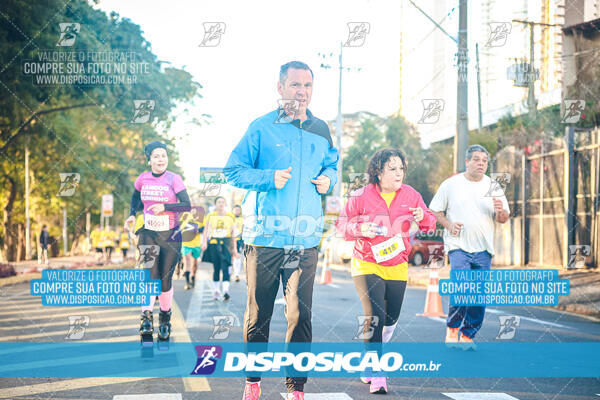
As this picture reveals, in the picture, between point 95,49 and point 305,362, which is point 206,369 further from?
point 95,49

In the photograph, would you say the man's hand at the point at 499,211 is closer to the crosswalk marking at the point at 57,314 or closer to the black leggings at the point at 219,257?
the crosswalk marking at the point at 57,314

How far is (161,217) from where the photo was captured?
7449 mm

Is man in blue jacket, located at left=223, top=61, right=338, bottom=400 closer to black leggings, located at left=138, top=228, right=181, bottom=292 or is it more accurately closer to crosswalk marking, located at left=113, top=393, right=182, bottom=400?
crosswalk marking, located at left=113, top=393, right=182, bottom=400

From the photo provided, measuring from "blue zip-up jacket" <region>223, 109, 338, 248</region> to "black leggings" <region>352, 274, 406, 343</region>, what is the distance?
3.71 feet

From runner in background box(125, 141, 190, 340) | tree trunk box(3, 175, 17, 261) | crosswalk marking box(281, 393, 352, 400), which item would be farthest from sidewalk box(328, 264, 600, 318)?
tree trunk box(3, 175, 17, 261)

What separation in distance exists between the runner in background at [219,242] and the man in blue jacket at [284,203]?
8.81 metres

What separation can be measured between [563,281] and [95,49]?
11.6m

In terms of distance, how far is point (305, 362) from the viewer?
4.74 m

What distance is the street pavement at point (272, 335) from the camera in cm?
565

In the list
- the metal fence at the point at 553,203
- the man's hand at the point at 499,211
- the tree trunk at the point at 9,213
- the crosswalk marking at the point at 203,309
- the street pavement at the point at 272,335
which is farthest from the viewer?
the tree trunk at the point at 9,213

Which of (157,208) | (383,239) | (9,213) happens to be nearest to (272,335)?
(157,208)

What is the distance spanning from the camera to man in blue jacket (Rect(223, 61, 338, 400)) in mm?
4785

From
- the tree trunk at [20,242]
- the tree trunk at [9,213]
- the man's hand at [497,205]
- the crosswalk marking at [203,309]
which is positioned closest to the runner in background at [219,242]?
the crosswalk marking at [203,309]

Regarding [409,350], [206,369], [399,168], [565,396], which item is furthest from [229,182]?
[409,350]
